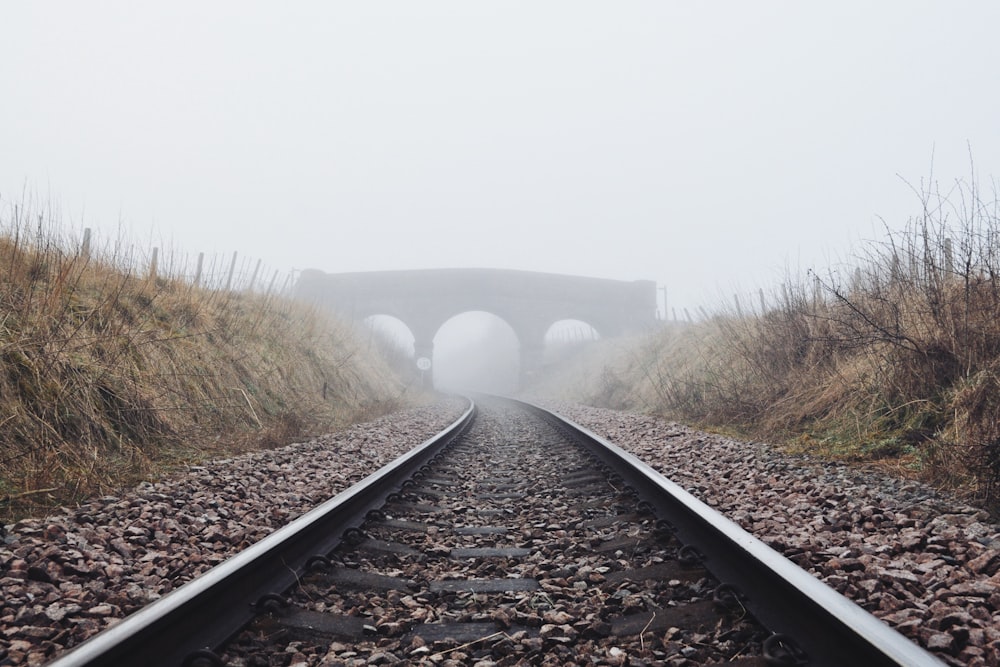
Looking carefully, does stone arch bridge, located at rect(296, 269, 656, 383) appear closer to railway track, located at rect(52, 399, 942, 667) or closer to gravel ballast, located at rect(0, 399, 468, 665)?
gravel ballast, located at rect(0, 399, 468, 665)

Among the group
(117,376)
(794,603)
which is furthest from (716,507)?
(117,376)

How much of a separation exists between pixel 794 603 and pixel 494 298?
39369mm

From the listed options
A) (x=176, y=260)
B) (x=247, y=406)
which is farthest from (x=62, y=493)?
(x=176, y=260)

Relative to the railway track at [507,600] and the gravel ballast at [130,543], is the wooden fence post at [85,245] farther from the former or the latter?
the railway track at [507,600]

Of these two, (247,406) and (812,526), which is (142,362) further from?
(812,526)

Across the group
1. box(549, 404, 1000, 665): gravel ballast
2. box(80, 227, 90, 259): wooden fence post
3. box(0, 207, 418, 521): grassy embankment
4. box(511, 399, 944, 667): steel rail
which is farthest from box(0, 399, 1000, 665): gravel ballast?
box(80, 227, 90, 259): wooden fence post

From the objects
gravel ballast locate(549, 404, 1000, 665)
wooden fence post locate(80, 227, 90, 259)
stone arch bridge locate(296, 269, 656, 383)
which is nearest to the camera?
gravel ballast locate(549, 404, 1000, 665)

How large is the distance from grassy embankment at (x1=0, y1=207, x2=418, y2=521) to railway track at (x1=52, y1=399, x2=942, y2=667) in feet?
5.73

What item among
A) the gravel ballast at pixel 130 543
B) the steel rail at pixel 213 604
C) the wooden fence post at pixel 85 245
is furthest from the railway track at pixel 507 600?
the wooden fence post at pixel 85 245

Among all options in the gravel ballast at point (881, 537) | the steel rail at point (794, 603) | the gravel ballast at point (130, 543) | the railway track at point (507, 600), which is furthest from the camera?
the gravel ballast at point (130, 543)

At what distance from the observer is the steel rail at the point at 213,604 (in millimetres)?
1699

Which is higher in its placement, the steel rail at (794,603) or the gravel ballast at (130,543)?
the steel rail at (794,603)

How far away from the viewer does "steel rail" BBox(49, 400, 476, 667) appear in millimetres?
1699

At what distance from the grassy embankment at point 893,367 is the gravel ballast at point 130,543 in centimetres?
401
